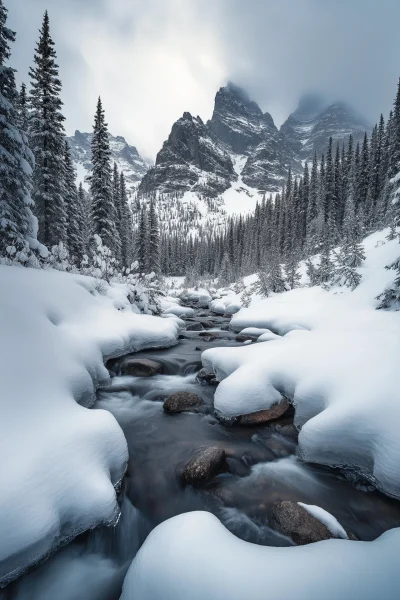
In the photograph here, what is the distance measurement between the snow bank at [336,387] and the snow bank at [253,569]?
1246 millimetres

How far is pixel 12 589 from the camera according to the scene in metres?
2.44

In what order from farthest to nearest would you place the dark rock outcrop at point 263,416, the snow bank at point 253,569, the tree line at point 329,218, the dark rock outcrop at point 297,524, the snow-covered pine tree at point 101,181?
the snow-covered pine tree at point 101,181 < the tree line at point 329,218 < the dark rock outcrop at point 263,416 < the dark rock outcrop at point 297,524 < the snow bank at point 253,569

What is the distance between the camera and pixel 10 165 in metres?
11.7

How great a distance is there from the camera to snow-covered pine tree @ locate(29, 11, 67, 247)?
1708cm

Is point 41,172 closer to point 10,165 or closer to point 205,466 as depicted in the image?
point 10,165

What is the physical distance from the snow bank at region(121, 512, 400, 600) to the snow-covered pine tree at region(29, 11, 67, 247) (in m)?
17.7

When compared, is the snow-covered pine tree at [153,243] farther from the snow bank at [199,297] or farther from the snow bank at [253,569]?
the snow bank at [253,569]

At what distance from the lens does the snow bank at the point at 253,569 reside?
205cm

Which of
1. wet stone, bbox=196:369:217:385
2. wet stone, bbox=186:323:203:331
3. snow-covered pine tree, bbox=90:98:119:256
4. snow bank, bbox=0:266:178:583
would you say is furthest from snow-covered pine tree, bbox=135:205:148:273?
snow bank, bbox=0:266:178:583

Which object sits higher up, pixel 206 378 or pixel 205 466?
pixel 206 378

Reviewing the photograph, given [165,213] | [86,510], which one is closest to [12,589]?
[86,510]

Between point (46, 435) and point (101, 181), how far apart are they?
23.9 meters

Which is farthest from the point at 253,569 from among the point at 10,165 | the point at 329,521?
the point at 10,165

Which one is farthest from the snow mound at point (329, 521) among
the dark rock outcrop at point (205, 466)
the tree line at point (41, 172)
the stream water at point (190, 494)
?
the tree line at point (41, 172)
